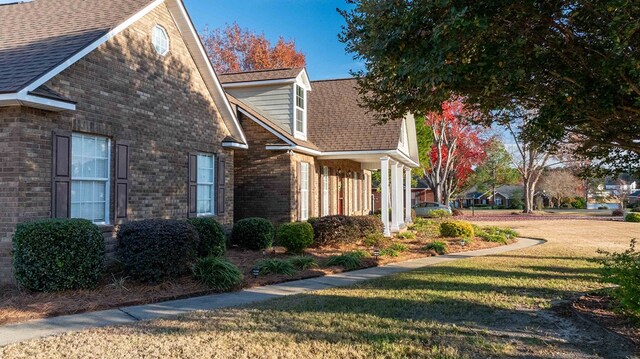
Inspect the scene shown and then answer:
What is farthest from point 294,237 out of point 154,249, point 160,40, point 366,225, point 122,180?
point 160,40

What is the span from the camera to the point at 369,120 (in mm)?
19609

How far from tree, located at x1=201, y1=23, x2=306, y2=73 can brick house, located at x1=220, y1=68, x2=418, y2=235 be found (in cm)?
1361

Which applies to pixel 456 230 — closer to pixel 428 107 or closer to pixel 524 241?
pixel 524 241

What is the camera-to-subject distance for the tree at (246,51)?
35.7m

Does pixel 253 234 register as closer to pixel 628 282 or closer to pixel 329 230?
pixel 329 230

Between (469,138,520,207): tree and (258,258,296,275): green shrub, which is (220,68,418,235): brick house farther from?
(469,138,520,207): tree

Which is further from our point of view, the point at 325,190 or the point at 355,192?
the point at 355,192

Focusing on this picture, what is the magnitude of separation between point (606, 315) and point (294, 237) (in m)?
7.90

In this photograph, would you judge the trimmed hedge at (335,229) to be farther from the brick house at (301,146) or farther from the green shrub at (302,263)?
the green shrub at (302,263)

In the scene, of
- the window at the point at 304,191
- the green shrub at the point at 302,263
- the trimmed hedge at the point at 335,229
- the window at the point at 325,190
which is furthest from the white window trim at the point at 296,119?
the green shrub at the point at 302,263

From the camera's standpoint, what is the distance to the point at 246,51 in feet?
119

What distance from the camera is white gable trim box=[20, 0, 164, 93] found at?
806cm

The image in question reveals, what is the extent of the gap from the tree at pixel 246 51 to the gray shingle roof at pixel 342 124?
13.7 metres

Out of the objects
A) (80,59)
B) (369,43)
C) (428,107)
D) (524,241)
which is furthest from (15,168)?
(524,241)
